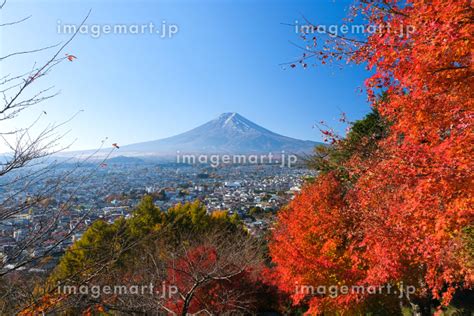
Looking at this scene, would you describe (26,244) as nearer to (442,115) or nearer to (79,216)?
(79,216)

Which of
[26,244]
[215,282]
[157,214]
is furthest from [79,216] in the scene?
[157,214]

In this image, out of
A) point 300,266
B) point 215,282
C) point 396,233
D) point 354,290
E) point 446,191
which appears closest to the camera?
point 446,191

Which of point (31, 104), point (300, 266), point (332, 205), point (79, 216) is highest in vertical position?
point (31, 104)

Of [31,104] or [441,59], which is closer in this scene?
[31,104]

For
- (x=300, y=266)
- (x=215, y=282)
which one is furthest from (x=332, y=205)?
(x=215, y=282)

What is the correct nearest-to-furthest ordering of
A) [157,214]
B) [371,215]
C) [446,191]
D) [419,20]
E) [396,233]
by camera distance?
[419,20] < [446,191] < [396,233] < [371,215] < [157,214]

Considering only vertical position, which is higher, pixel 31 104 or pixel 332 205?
pixel 31 104
